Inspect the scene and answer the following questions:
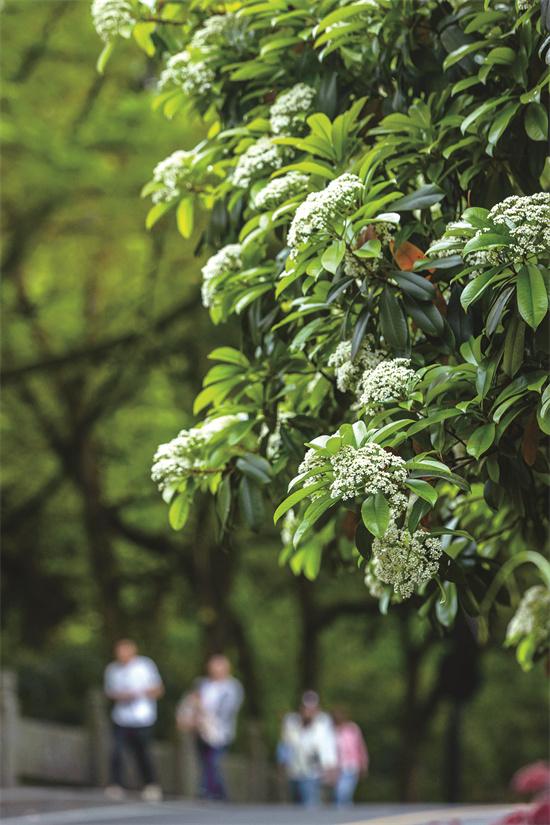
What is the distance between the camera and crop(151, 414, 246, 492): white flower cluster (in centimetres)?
590

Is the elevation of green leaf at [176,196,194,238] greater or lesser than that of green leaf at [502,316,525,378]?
greater

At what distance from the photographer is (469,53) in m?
5.79

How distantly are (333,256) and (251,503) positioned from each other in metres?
1.25

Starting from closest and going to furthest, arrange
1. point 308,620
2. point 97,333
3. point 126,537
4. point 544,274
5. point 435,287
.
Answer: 1. point 544,274
2. point 435,287
3. point 97,333
4. point 126,537
5. point 308,620

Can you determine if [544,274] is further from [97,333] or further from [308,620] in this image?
[308,620]

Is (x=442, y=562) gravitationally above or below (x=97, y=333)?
below

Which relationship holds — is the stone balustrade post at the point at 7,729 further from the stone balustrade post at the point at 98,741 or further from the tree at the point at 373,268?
the tree at the point at 373,268

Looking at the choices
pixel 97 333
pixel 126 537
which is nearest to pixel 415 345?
pixel 97 333

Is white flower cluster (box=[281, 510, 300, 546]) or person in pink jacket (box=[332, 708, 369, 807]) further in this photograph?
person in pink jacket (box=[332, 708, 369, 807])

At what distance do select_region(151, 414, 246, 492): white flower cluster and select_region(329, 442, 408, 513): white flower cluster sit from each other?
1356 mm

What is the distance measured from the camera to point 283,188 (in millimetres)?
5641

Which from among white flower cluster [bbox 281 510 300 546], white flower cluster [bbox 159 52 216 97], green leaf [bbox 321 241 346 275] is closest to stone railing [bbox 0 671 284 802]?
white flower cluster [bbox 281 510 300 546]

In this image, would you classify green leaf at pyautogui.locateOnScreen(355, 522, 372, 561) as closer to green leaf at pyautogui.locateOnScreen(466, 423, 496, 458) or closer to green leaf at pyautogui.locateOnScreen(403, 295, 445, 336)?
green leaf at pyautogui.locateOnScreen(466, 423, 496, 458)

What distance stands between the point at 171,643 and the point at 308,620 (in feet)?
11.0
